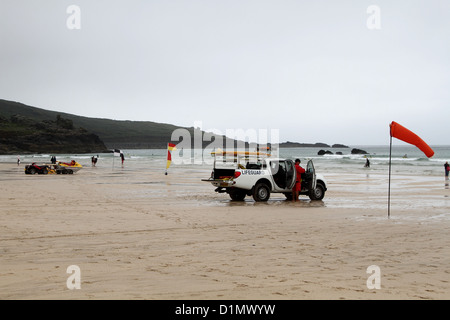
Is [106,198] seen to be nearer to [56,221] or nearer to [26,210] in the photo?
[26,210]

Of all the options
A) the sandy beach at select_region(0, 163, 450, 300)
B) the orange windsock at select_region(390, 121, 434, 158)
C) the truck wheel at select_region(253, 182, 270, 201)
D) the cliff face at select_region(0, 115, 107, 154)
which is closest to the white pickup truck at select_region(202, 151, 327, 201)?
the truck wheel at select_region(253, 182, 270, 201)

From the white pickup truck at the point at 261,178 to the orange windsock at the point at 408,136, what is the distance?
486 centimetres

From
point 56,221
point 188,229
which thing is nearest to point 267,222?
point 188,229

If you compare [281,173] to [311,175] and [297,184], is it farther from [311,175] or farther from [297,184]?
[311,175]

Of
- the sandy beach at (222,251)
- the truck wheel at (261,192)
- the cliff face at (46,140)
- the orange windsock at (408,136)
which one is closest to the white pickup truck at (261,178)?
the truck wheel at (261,192)

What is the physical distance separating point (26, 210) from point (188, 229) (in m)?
6.05

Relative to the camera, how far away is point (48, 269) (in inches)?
277

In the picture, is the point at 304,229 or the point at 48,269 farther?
the point at 304,229

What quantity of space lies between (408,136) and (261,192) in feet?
21.4

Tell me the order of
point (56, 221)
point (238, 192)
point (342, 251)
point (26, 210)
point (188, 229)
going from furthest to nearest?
1. point (238, 192)
2. point (26, 210)
3. point (56, 221)
4. point (188, 229)
5. point (342, 251)

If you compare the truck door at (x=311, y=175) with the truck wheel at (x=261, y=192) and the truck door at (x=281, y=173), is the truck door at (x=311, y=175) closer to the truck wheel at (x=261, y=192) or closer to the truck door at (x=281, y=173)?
the truck door at (x=281, y=173)

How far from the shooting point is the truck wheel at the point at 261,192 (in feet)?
58.5

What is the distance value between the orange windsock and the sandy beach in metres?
1.88
